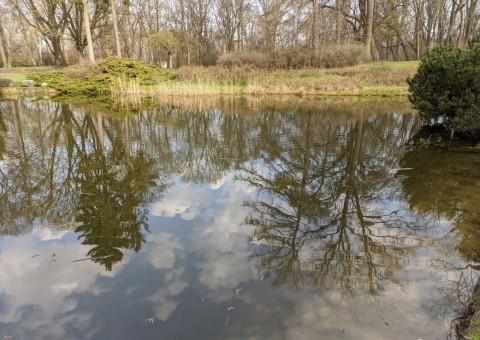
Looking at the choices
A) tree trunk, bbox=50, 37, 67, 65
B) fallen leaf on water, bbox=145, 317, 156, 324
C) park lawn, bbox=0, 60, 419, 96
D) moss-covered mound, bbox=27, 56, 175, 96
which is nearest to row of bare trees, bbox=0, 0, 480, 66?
tree trunk, bbox=50, 37, 67, 65

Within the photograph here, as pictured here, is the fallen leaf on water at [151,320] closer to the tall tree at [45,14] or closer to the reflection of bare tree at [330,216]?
the reflection of bare tree at [330,216]

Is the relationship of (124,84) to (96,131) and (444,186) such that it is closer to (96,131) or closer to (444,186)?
(96,131)

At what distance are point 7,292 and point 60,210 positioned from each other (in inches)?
81.4

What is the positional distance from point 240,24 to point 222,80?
1636 centimetres

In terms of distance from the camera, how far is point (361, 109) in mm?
16234

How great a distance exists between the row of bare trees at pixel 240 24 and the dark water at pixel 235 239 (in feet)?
68.9

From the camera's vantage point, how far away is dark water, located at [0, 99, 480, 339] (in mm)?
3268

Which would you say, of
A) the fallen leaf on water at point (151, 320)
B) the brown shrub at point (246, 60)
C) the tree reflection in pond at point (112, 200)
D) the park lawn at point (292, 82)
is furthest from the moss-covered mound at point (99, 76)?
the fallen leaf on water at point (151, 320)

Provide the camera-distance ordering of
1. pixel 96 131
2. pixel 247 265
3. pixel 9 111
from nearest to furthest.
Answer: pixel 247 265, pixel 96 131, pixel 9 111

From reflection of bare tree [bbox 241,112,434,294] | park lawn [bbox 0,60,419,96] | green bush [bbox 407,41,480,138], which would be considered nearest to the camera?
reflection of bare tree [bbox 241,112,434,294]

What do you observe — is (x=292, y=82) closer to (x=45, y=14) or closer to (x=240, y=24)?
(x=240, y=24)

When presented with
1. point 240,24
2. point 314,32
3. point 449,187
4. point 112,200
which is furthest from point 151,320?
point 240,24

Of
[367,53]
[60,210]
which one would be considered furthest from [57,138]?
[367,53]

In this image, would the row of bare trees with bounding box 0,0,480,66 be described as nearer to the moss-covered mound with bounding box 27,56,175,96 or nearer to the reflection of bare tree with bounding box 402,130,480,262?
the moss-covered mound with bounding box 27,56,175,96
